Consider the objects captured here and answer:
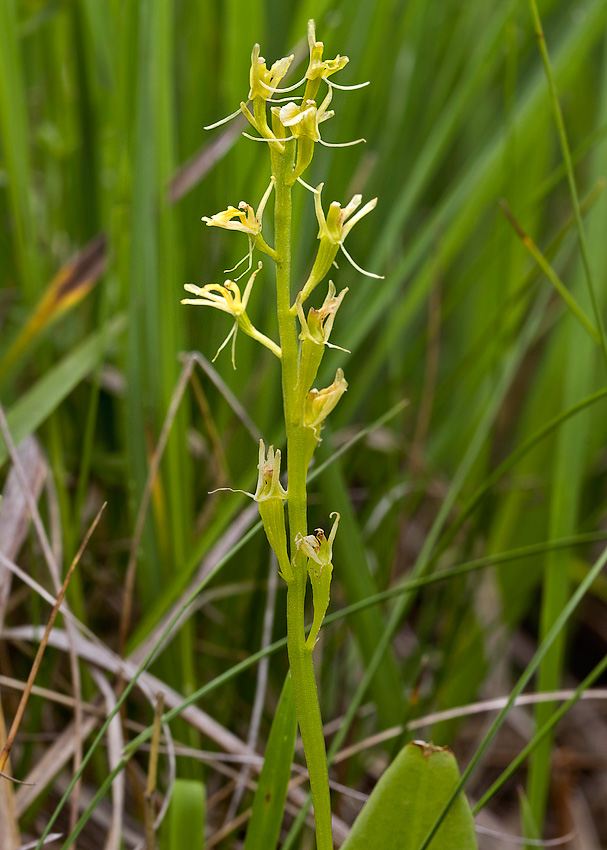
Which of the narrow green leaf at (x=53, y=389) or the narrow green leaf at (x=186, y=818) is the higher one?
the narrow green leaf at (x=53, y=389)

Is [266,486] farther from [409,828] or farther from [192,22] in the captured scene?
[192,22]

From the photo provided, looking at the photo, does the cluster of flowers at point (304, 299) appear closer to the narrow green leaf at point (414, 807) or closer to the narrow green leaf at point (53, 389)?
the narrow green leaf at point (414, 807)

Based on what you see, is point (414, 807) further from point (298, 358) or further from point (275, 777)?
point (298, 358)

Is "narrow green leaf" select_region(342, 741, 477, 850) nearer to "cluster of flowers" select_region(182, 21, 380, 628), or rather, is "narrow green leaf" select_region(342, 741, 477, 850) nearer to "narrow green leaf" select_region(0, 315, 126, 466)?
"cluster of flowers" select_region(182, 21, 380, 628)

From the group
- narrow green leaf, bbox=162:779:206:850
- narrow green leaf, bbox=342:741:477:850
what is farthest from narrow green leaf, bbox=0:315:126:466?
narrow green leaf, bbox=342:741:477:850

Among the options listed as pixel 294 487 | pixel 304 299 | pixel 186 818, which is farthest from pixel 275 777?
pixel 304 299

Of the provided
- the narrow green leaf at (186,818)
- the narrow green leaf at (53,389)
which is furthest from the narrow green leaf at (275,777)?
the narrow green leaf at (53,389)
